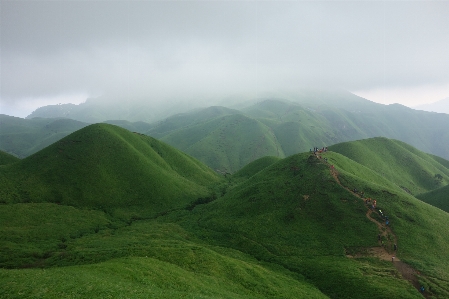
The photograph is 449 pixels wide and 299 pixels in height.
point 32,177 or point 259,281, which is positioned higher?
point 32,177

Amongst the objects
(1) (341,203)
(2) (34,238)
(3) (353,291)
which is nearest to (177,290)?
(3) (353,291)

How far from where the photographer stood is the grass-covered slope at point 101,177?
7719 cm

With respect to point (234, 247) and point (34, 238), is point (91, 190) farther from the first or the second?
point (234, 247)

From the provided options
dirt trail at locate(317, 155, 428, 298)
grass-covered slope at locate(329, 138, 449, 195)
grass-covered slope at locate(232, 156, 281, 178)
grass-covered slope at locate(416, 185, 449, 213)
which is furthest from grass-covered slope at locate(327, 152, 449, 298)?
grass-covered slope at locate(329, 138, 449, 195)

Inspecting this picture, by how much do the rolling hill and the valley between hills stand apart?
0.28 meters

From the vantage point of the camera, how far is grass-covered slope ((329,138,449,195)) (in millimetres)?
126125

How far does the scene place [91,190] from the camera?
268 feet

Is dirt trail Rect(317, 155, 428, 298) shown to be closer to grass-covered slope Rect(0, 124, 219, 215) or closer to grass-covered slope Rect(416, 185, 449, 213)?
grass-covered slope Rect(0, 124, 219, 215)

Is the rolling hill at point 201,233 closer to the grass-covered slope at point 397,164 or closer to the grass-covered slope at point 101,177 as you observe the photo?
the grass-covered slope at point 101,177

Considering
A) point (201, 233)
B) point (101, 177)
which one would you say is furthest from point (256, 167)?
point (101, 177)

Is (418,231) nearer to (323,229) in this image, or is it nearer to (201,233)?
(323,229)

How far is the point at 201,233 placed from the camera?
61.5 meters

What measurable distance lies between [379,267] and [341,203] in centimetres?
1892

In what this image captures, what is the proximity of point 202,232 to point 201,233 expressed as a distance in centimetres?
69
